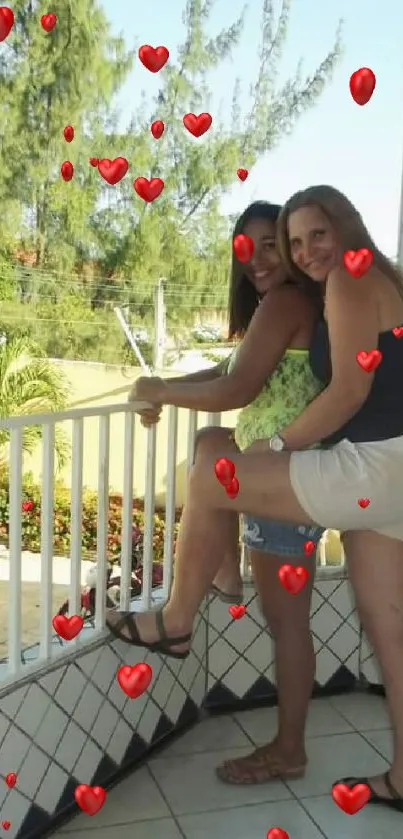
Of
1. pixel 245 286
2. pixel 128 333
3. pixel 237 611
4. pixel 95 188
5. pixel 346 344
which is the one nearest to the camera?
pixel 346 344

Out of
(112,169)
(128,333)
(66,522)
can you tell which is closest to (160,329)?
(128,333)

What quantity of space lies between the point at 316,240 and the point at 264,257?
179 mm

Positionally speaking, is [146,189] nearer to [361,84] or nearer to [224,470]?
[361,84]

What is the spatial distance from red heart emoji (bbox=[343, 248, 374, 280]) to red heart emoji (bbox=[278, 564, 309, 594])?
620 mm

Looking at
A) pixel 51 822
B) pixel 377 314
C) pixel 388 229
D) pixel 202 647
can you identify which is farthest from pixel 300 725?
pixel 388 229

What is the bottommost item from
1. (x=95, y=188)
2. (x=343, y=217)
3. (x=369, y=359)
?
(x=369, y=359)

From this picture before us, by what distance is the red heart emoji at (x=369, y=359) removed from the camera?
1443 millimetres

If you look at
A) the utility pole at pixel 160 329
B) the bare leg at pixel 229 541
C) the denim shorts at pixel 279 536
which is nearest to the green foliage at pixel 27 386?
the utility pole at pixel 160 329

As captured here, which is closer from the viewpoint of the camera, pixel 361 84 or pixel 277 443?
pixel 361 84

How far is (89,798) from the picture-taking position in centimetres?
169

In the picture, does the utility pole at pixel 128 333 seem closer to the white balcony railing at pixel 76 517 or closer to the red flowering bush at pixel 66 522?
the red flowering bush at pixel 66 522

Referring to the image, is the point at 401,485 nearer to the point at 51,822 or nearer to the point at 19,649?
the point at 19,649

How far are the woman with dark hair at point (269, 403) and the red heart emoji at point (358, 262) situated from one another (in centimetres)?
16

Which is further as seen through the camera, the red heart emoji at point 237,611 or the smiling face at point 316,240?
the red heart emoji at point 237,611
